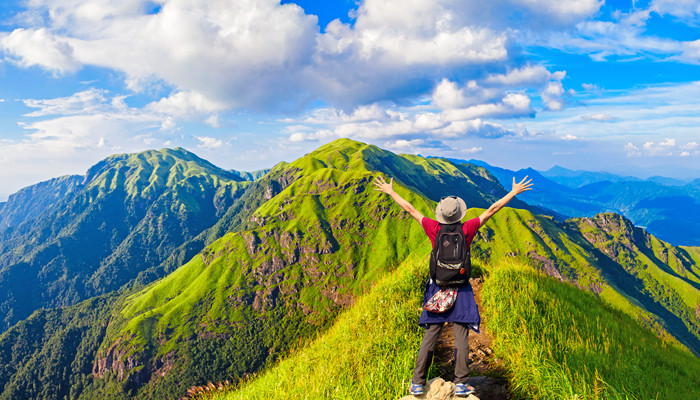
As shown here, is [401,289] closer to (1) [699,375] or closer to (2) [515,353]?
(2) [515,353]

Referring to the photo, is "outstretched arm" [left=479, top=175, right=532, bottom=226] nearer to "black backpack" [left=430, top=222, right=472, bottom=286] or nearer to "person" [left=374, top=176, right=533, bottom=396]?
"person" [left=374, top=176, right=533, bottom=396]

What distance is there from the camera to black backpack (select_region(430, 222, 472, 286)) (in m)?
7.00

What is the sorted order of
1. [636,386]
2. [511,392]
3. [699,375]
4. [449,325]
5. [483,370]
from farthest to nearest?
[449,325] → [699,375] → [483,370] → [511,392] → [636,386]

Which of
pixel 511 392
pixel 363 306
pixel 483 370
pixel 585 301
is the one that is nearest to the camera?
pixel 511 392

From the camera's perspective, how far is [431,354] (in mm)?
6590

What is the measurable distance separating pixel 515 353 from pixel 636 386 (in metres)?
2.11

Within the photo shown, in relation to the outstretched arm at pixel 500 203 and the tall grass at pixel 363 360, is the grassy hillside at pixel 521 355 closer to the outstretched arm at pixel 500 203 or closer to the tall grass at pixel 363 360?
the tall grass at pixel 363 360

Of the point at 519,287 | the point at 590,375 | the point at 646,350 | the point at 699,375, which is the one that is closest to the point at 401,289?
the point at 519,287

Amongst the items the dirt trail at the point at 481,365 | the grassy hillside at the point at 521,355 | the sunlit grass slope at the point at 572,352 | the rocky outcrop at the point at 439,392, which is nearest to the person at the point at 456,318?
the rocky outcrop at the point at 439,392

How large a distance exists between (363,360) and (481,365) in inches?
120

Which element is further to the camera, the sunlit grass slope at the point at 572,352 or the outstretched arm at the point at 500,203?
the outstretched arm at the point at 500,203

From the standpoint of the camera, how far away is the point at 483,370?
7.50 metres

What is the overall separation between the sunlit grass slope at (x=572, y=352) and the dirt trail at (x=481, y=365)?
1.02ft

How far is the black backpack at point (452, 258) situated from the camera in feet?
23.0
